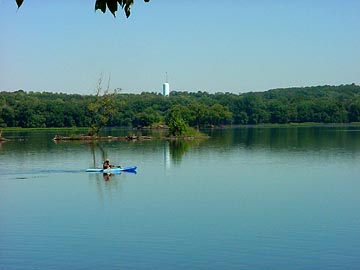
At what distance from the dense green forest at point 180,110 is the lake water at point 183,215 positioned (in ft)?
128

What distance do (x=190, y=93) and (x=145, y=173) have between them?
10896 centimetres

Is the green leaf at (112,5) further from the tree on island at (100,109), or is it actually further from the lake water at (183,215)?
the tree on island at (100,109)

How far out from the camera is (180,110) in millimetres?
72250

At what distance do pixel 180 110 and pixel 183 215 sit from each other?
5504cm

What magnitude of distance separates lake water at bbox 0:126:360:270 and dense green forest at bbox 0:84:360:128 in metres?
39.2

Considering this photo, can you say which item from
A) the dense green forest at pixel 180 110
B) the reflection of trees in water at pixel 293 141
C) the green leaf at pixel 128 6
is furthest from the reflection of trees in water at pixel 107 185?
the dense green forest at pixel 180 110

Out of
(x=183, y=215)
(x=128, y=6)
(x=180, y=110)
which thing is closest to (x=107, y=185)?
(x=183, y=215)

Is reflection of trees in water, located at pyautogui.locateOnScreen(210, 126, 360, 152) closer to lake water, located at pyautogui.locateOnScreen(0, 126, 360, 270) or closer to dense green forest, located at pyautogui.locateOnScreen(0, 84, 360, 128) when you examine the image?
lake water, located at pyautogui.locateOnScreen(0, 126, 360, 270)

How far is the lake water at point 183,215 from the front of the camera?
1303cm

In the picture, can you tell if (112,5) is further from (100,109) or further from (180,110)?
(180,110)

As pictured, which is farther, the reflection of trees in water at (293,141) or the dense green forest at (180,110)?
the dense green forest at (180,110)

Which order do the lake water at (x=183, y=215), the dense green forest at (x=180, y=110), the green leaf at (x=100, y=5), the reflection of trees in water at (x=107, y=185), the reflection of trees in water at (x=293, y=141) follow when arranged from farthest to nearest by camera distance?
the dense green forest at (x=180, y=110) → the reflection of trees in water at (x=293, y=141) → the reflection of trees in water at (x=107, y=185) → the lake water at (x=183, y=215) → the green leaf at (x=100, y=5)

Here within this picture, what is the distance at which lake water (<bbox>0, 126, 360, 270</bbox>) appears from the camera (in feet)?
42.8

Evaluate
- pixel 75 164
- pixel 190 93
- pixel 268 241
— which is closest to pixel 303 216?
pixel 268 241
